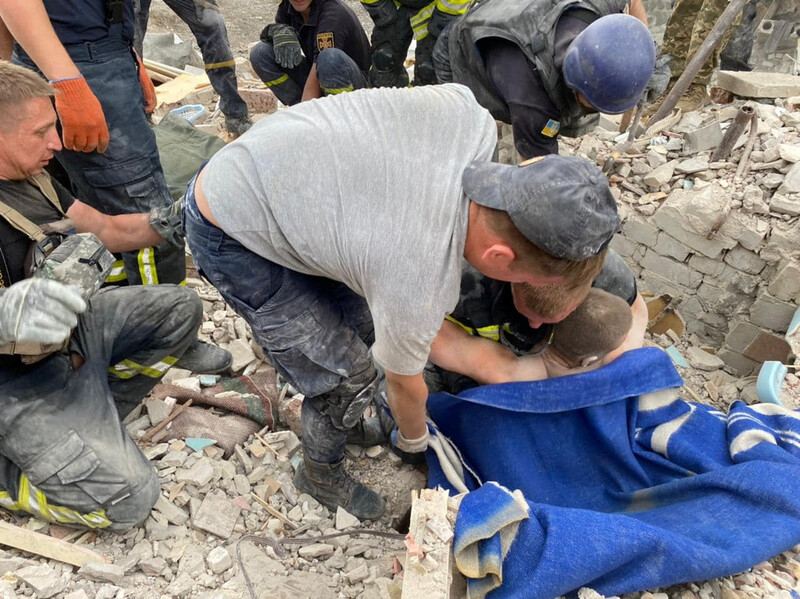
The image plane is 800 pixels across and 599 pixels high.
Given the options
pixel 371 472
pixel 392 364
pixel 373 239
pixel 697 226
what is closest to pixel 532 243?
pixel 373 239

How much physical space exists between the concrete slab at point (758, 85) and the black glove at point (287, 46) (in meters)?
3.60

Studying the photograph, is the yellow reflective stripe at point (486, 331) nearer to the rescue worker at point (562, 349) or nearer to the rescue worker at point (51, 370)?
the rescue worker at point (562, 349)

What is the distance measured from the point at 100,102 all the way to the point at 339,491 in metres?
2.09

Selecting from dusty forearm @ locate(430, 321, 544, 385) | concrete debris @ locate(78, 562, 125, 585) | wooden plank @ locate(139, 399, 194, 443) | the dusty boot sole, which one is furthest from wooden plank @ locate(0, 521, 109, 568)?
dusty forearm @ locate(430, 321, 544, 385)

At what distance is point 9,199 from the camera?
2.12m

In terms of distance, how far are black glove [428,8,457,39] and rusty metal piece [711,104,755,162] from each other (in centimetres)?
220

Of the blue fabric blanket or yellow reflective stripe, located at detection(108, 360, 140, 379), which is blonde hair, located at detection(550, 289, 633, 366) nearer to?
the blue fabric blanket

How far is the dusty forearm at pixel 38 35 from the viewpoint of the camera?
223 cm

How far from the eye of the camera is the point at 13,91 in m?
1.97

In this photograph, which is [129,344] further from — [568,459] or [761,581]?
[761,581]

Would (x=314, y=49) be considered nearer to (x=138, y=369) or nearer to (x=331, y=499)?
(x=138, y=369)

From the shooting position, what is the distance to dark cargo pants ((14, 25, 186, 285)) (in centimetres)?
263

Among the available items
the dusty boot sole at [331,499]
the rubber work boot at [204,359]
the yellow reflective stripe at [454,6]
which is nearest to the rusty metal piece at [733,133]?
the yellow reflective stripe at [454,6]

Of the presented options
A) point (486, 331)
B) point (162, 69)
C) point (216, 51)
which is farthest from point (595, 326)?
point (162, 69)
